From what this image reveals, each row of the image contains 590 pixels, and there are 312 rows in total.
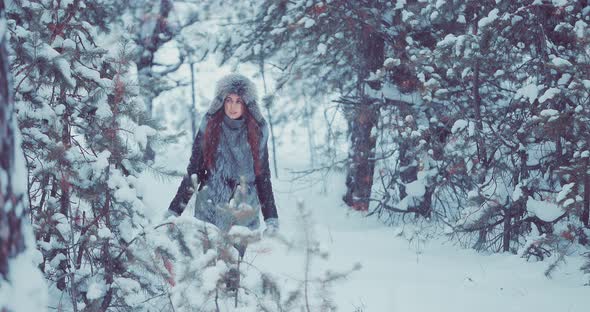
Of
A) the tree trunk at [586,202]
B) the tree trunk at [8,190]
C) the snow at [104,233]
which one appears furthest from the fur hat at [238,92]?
the tree trunk at [8,190]

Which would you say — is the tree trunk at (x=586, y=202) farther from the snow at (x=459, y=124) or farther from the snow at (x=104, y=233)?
the snow at (x=104, y=233)

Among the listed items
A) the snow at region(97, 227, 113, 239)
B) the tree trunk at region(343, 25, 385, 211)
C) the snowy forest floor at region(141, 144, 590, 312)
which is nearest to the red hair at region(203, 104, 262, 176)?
the snowy forest floor at region(141, 144, 590, 312)

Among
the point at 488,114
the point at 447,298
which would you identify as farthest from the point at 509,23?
the point at 447,298

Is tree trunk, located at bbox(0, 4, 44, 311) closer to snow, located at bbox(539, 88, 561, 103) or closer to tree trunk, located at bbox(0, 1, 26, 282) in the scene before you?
tree trunk, located at bbox(0, 1, 26, 282)

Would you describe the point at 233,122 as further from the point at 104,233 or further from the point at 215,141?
the point at 104,233

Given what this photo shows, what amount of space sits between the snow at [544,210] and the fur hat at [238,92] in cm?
292

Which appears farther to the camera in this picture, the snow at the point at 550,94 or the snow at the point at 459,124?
the snow at the point at 459,124

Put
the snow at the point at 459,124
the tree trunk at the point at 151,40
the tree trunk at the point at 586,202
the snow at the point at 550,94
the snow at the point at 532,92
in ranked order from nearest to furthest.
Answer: the tree trunk at the point at 586,202 < the snow at the point at 550,94 < the snow at the point at 532,92 < the snow at the point at 459,124 < the tree trunk at the point at 151,40

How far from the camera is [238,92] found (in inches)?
196

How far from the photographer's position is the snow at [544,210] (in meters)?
5.33

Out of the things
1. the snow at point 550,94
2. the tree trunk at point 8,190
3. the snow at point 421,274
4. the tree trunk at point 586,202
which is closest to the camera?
the tree trunk at point 8,190

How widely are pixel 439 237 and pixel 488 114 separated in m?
2.10

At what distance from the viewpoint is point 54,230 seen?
3.59m

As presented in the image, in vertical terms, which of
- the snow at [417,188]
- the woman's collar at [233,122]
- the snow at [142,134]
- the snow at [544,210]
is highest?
the woman's collar at [233,122]
